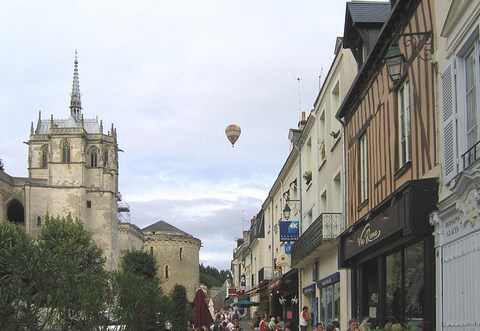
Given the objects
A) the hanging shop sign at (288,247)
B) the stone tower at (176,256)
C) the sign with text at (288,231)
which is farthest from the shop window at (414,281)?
the stone tower at (176,256)

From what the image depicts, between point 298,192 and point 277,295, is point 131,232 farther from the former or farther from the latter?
point 298,192

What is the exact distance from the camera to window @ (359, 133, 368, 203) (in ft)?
51.3

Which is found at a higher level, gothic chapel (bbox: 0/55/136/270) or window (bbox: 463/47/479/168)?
gothic chapel (bbox: 0/55/136/270)

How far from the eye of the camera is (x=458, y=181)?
9031mm

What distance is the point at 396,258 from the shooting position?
44.3ft

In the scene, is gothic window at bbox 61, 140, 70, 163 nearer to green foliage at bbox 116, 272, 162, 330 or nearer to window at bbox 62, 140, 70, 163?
window at bbox 62, 140, 70, 163

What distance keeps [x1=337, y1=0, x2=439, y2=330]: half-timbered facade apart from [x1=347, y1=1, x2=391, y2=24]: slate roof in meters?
0.39

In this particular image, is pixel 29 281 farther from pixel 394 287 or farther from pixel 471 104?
pixel 394 287

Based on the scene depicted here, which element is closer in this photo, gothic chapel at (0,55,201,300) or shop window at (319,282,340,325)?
shop window at (319,282,340,325)

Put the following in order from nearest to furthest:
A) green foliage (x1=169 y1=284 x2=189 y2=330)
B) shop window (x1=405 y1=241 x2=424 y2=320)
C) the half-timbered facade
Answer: the half-timbered facade
shop window (x1=405 y1=241 x2=424 y2=320)
green foliage (x1=169 y1=284 x2=189 y2=330)

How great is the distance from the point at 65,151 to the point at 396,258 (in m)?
83.3

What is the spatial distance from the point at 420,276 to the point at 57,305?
5.49 m

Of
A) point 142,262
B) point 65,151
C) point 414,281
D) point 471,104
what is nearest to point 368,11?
point 414,281

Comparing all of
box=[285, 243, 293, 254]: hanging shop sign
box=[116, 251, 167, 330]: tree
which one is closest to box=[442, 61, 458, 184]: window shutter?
box=[116, 251, 167, 330]: tree
